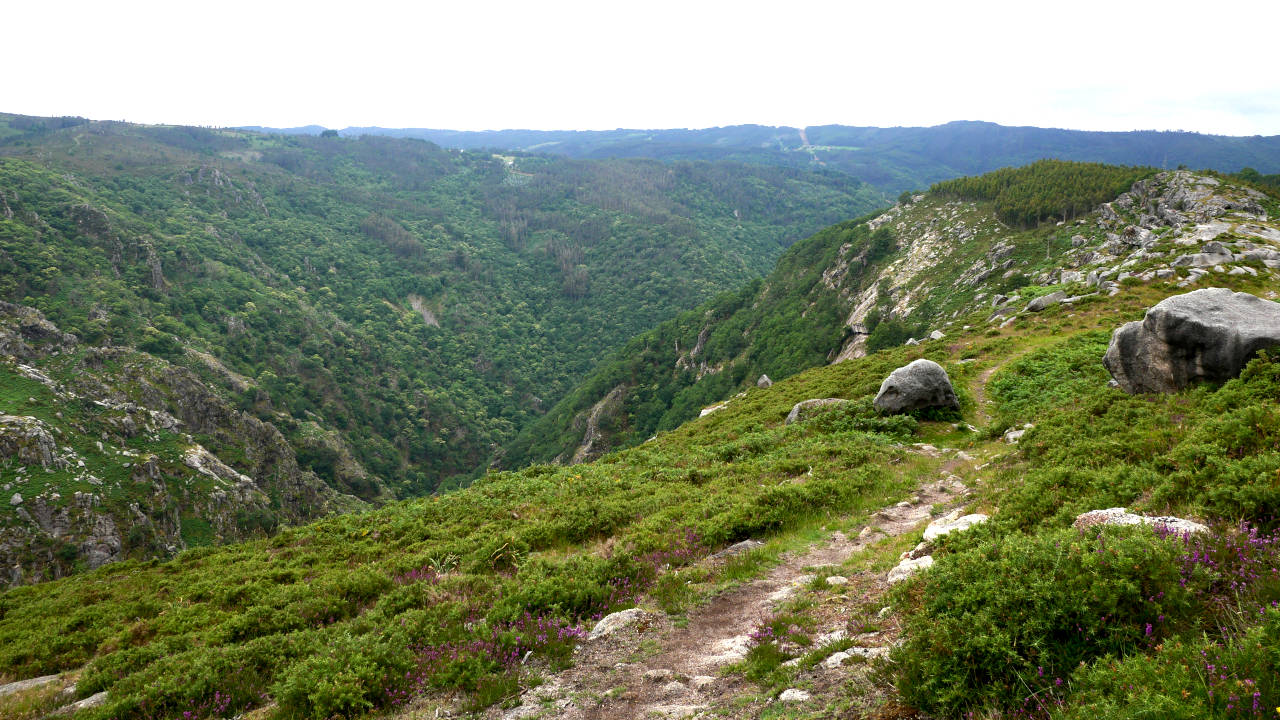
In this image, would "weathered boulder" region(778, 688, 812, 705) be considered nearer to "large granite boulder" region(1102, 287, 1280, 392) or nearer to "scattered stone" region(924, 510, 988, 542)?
"scattered stone" region(924, 510, 988, 542)

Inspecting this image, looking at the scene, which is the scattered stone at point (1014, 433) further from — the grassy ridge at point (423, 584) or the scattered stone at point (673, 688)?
the scattered stone at point (673, 688)

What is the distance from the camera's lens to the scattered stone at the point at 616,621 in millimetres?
9148

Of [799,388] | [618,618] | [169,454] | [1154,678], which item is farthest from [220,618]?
[169,454]

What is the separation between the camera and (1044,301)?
35969mm

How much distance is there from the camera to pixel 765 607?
9.27m

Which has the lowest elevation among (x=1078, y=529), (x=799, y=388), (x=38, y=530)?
(x=38, y=530)

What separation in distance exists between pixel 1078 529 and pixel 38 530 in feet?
332

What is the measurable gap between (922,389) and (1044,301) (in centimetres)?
2232

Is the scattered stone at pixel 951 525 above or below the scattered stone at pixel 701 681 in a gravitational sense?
above

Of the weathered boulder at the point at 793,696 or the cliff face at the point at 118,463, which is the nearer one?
the weathered boulder at the point at 793,696

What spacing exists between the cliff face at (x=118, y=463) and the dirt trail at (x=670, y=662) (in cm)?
9041

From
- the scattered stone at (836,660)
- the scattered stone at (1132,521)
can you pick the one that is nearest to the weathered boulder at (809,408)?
the scattered stone at (1132,521)

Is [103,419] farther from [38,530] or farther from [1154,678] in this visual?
[1154,678]

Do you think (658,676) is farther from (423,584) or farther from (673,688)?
(423,584)
